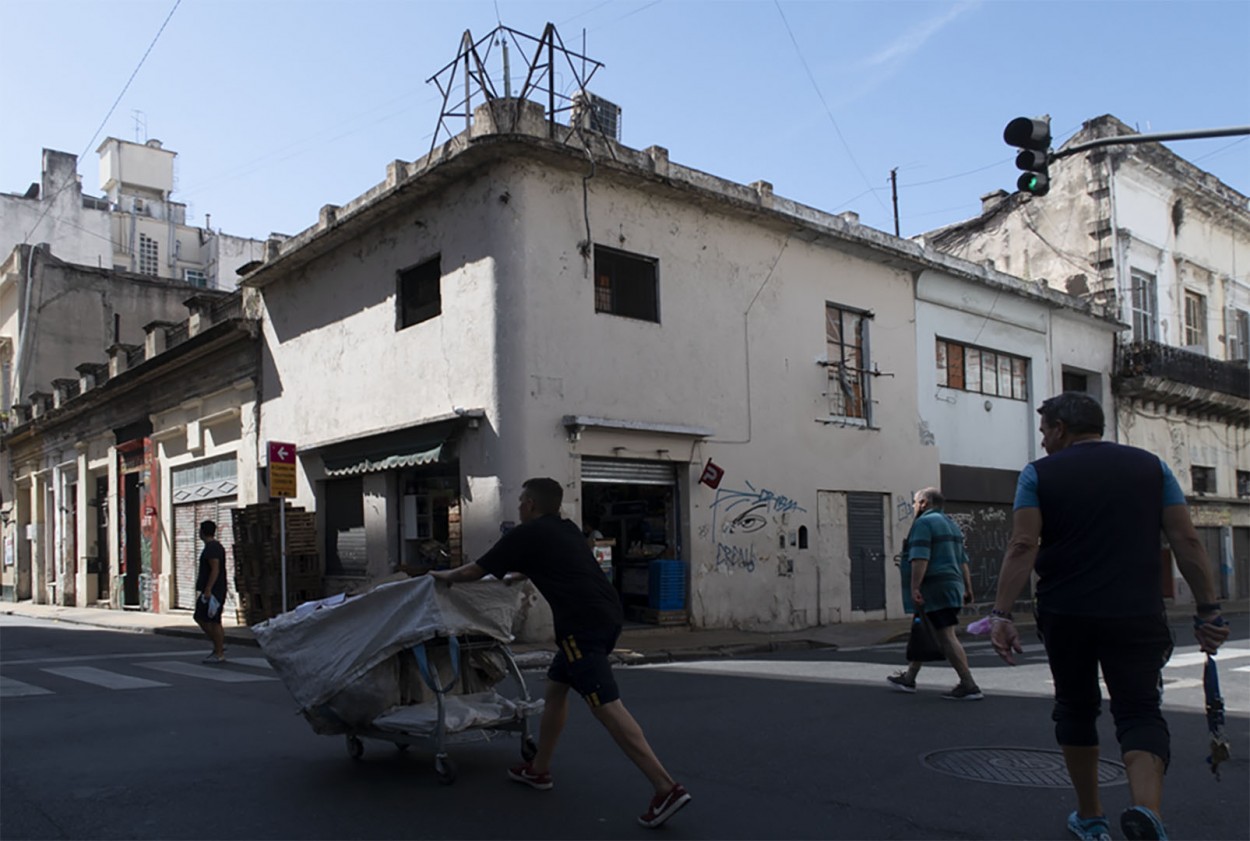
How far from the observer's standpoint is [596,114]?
52.0 ft

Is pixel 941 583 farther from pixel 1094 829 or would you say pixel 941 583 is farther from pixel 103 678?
pixel 103 678

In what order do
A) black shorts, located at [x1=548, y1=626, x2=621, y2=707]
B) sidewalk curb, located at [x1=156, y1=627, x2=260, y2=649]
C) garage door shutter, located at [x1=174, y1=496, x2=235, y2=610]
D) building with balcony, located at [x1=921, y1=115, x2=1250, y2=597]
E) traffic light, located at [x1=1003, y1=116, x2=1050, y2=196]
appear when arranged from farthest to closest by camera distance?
building with balcony, located at [x1=921, y1=115, x2=1250, y2=597]
garage door shutter, located at [x1=174, y1=496, x2=235, y2=610]
sidewalk curb, located at [x1=156, y1=627, x2=260, y2=649]
traffic light, located at [x1=1003, y1=116, x2=1050, y2=196]
black shorts, located at [x1=548, y1=626, x2=621, y2=707]

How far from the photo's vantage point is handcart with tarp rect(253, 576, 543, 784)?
5.52m

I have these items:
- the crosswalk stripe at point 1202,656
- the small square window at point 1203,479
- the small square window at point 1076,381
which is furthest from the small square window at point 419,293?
the small square window at point 1203,479

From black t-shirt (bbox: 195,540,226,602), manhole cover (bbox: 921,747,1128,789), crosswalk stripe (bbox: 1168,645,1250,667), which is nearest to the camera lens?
manhole cover (bbox: 921,747,1128,789)

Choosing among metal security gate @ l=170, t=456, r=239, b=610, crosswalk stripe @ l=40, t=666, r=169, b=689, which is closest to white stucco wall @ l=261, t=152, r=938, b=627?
metal security gate @ l=170, t=456, r=239, b=610

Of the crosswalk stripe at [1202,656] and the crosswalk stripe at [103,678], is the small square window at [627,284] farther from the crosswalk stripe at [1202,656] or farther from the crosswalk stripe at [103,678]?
the crosswalk stripe at [1202,656]

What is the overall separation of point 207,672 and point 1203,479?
89.8 ft

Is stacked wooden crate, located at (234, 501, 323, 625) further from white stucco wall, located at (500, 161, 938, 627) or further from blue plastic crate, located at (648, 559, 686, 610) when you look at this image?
blue plastic crate, located at (648, 559, 686, 610)

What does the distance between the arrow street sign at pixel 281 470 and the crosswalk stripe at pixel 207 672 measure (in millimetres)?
3898

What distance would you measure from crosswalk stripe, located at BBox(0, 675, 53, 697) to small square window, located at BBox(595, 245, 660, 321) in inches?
343

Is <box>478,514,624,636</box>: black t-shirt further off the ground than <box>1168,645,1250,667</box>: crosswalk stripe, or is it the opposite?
<box>478,514,624,636</box>: black t-shirt

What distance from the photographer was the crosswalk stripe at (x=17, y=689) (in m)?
9.40

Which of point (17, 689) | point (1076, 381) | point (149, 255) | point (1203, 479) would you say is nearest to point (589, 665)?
point (17, 689)
